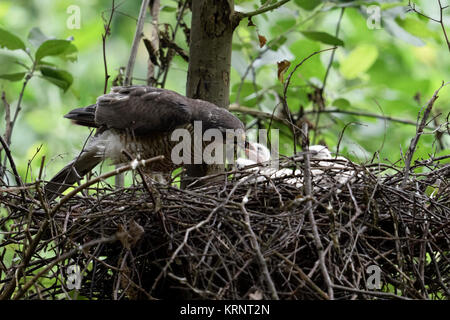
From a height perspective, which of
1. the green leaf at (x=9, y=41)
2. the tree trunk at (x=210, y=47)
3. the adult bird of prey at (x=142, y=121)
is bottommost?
the adult bird of prey at (x=142, y=121)

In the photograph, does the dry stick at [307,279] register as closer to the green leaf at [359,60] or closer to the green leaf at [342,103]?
the green leaf at [342,103]

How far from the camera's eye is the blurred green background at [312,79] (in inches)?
149

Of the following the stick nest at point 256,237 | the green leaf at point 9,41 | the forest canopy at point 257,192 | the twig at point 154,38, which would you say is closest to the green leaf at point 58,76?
the forest canopy at point 257,192

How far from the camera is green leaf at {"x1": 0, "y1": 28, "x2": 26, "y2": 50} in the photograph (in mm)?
3389

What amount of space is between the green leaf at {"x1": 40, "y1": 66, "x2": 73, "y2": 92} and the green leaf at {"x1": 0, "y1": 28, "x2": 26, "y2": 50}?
221 mm

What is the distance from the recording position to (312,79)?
4238 mm

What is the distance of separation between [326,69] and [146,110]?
1436 mm

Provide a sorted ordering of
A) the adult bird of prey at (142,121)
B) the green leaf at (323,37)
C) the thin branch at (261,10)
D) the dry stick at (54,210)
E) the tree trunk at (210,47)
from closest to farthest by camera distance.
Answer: the dry stick at (54,210), the thin branch at (261,10), the tree trunk at (210,47), the adult bird of prey at (142,121), the green leaf at (323,37)

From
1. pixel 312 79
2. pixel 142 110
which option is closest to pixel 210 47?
pixel 142 110

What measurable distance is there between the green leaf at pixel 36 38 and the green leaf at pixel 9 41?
131 millimetres

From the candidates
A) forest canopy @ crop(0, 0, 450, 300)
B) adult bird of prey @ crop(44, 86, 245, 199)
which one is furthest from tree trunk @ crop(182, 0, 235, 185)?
adult bird of prey @ crop(44, 86, 245, 199)

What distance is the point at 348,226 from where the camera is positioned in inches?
87.7

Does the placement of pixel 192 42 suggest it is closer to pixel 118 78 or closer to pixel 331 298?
pixel 118 78

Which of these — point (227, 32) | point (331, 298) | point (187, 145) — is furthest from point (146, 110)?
point (331, 298)
